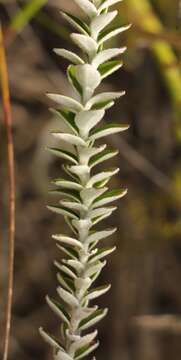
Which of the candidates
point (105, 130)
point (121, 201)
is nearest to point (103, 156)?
point (105, 130)

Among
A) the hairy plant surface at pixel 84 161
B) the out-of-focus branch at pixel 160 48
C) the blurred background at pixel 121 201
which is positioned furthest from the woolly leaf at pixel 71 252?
the blurred background at pixel 121 201

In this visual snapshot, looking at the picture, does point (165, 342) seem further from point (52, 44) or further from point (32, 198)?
point (52, 44)

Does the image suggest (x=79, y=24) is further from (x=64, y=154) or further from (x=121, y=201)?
(x=121, y=201)

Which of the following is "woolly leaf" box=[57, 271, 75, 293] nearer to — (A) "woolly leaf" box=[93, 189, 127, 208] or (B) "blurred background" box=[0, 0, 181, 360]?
(A) "woolly leaf" box=[93, 189, 127, 208]

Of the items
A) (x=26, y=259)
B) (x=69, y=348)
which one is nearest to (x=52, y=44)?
(x=26, y=259)

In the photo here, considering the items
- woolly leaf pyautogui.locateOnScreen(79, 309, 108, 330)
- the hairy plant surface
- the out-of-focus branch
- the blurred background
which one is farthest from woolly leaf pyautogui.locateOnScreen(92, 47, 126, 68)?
the blurred background

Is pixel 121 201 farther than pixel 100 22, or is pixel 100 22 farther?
pixel 121 201

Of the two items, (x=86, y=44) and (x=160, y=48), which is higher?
(x=160, y=48)
